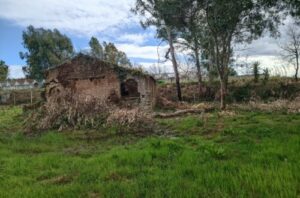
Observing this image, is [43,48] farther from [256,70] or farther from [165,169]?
[165,169]

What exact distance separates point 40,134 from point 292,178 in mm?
12876

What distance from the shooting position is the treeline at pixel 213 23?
20.4 metres

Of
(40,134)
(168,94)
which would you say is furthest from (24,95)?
(40,134)

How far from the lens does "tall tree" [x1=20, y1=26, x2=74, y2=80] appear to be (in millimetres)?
63625

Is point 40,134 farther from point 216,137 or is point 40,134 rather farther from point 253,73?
point 253,73

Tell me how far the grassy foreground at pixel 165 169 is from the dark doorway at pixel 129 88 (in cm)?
1639

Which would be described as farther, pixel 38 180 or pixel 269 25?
pixel 269 25

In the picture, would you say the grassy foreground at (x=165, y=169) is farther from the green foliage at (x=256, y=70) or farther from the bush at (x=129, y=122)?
the green foliage at (x=256, y=70)

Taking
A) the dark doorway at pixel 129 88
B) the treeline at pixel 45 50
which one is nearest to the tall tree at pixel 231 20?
the dark doorway at pixel 129 88

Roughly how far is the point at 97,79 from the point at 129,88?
10.7 ft

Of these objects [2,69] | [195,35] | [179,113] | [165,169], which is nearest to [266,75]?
[195,35]

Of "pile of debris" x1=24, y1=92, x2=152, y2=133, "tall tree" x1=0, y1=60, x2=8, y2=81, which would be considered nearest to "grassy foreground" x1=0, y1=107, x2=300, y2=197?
"pile of debris" x1=24, y1=92, x2=152, y2=133

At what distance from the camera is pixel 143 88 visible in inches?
1171

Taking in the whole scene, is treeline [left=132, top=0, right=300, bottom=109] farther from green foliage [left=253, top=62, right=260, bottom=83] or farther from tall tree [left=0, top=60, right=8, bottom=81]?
tall tree [left=0, top=60, right=8, bottom=81]
